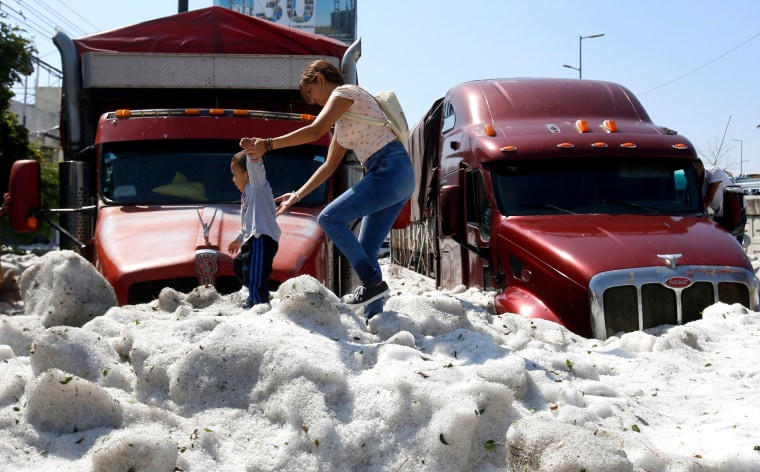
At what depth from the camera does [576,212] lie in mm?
7910

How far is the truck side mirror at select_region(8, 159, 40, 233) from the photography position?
6.64 meters

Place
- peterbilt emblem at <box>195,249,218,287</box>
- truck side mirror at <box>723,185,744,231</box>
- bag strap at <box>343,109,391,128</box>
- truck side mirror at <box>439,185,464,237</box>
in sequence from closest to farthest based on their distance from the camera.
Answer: bag strap at <box>343,109,391,128</box>, peterbilt emblem at <box>195,249,218,287</box>, truck side mirror at <box>439,185,464,237</box>, truck side mirror at <box>723,185,744,231</box>

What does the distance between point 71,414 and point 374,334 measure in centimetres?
171

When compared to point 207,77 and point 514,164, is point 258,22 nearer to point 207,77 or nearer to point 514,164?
point 207,77

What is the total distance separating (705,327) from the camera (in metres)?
5.80

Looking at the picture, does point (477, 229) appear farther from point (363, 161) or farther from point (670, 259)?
point (363, 161)

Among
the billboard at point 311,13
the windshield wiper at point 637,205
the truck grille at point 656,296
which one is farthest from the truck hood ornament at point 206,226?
the billboard at point 311,13

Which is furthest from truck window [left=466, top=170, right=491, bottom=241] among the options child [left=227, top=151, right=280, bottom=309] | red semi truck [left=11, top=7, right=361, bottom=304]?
child [left=227, top=151, right=280, bottom=309]

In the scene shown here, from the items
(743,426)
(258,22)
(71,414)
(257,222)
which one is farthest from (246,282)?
(258,22)

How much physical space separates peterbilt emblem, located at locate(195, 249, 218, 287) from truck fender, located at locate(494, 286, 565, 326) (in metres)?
2.47

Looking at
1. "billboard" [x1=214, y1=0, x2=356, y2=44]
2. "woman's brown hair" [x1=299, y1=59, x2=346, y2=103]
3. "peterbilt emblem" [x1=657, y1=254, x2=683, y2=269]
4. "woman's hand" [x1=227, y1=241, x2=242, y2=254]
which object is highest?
"billboard" [x1=214, y1=0, x2=356, y2=44]

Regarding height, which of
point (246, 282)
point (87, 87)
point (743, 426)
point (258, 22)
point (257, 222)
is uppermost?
point (258, 22)

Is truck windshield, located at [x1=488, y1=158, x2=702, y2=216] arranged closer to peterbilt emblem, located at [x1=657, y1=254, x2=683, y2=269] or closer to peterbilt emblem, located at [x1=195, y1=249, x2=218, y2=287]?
peterbilt emblem, located at [x1=657, y1=254, x2=683, y2=269]

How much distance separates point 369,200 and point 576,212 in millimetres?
3559
